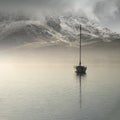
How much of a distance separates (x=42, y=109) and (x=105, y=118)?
12.9 meters

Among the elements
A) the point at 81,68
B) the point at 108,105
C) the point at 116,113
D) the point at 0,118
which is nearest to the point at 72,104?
the point at 108,105

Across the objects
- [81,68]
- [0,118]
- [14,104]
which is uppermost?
[81,68]

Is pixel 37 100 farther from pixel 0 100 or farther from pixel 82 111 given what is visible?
pixel 82 111

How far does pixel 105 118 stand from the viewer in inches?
2694

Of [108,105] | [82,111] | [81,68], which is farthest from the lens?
[81,68]

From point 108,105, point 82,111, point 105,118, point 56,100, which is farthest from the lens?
point 56,100

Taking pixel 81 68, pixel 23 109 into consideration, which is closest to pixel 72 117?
pixel 23 109

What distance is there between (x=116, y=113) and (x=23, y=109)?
1554 cm

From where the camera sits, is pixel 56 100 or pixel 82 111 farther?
pixel 56 100

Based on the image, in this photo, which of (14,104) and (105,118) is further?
(14,104)

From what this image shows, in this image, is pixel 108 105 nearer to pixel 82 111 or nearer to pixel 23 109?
pixel 82 111

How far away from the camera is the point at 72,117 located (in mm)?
69562

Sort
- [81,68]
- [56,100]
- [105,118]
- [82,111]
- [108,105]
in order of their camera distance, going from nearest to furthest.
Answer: [105,118] < [82,111] < [108,105] < [56,100] < [81,68]

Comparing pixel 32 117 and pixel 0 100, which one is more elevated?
pixel 0 100
